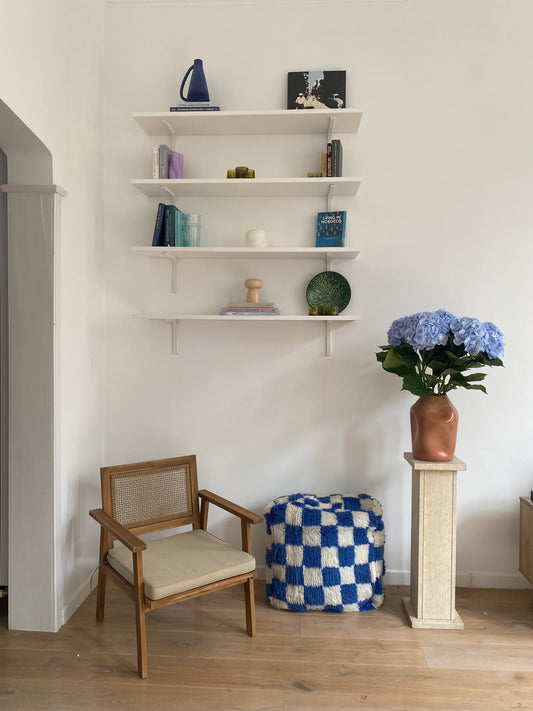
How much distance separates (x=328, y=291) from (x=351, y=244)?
0.92 ft

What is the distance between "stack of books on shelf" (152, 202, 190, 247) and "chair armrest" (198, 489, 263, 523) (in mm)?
1242

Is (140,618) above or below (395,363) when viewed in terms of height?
below

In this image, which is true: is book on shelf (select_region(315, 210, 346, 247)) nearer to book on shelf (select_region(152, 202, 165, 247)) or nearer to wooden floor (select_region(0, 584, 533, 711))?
book on shelf (select_region(152, 202, 165, 247))

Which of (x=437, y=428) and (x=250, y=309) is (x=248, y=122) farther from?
(x=437, y=428)

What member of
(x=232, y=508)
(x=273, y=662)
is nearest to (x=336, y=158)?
(x=232, y=508)

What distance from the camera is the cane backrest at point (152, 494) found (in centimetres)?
249

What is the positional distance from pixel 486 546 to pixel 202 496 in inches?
59.2

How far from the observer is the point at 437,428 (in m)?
2.40

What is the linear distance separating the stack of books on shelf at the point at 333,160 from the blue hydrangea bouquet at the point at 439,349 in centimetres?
81

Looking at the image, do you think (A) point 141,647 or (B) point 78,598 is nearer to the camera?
(A) point 141,647

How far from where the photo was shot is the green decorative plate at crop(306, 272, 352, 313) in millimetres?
2770

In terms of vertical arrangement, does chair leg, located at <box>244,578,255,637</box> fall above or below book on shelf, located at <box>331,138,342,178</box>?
below

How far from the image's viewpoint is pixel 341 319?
2.61 metres

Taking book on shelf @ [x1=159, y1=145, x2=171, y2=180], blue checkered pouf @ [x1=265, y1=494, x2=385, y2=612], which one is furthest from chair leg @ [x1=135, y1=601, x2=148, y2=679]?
book on shelf @ [x1=159, y1=145, x2=171, y2=180]
